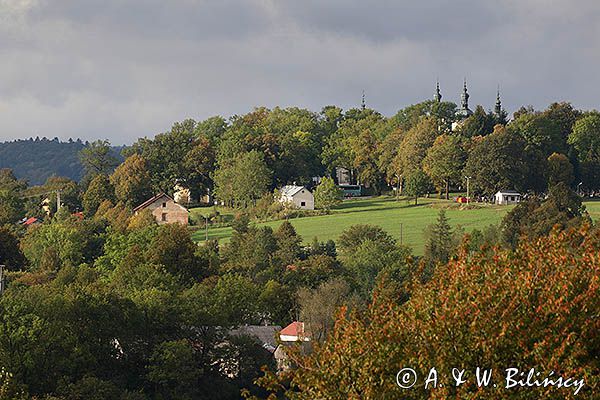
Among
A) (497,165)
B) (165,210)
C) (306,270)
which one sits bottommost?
(306,270)

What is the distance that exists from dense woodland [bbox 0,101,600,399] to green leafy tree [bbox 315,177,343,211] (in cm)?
22

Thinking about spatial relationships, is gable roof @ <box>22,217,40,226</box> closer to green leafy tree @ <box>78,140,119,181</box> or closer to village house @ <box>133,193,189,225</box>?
village house @ <box>133,193,189,225</box>

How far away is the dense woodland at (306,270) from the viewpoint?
12.1 metres

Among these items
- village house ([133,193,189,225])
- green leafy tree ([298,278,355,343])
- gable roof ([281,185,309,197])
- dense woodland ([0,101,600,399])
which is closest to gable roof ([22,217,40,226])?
dense woodland ([0,101,600,399])

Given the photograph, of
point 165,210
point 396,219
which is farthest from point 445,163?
point 165,210

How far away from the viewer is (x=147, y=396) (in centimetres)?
2759

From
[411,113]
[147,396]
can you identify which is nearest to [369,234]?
[147,396]

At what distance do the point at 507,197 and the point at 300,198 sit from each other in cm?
1557

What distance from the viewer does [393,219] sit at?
66.8 meters

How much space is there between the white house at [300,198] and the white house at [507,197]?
13886 millimetres

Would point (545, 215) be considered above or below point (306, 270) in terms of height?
above

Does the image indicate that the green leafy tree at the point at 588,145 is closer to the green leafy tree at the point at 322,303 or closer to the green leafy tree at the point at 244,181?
the green leafy tree at the point at 244,181

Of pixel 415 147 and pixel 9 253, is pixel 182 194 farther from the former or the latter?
pixel 9 253

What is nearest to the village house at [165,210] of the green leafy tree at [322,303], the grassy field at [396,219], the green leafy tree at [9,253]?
the grassy field at [396,219]
